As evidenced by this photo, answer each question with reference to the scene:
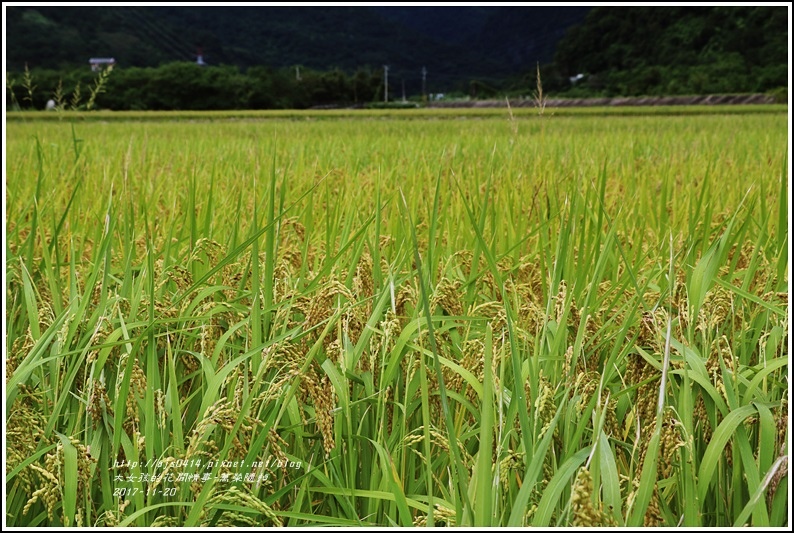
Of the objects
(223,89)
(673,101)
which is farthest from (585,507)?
(223,89)

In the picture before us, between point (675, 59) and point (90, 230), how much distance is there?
41.0 metres

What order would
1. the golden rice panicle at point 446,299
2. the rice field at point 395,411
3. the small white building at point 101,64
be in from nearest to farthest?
the rice field at point 395,411 < the golden rice panicle at point 446,299 < the small white building at point 101,64

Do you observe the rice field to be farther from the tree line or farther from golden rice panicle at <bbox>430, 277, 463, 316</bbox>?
the tree line

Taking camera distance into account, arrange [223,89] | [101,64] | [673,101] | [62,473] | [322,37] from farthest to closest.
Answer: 1. [322,37]
2. [223,89]
3. [101,64]
4. [673,101]
5. [62,473]

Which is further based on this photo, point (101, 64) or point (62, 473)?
point (101, 64)

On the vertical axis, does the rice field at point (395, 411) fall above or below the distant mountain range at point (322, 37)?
below

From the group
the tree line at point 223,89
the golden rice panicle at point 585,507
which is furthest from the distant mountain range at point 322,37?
the golden rice panicle at point 585,507

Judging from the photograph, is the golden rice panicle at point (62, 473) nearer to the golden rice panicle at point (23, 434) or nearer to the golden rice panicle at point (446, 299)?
the golden rice panicle at point (23, 434)

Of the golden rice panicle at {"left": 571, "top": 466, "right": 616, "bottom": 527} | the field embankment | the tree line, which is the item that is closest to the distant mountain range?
the tree line

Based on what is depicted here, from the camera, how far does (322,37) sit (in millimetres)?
119500

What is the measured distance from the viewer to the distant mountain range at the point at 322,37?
68.4 m

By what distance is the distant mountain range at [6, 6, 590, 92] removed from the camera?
68.4 m

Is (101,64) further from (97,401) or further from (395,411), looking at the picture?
(395,411)

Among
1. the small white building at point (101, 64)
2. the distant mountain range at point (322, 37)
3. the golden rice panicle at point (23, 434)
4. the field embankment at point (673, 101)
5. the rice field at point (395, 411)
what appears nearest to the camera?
the rice field at point (395, 411)
